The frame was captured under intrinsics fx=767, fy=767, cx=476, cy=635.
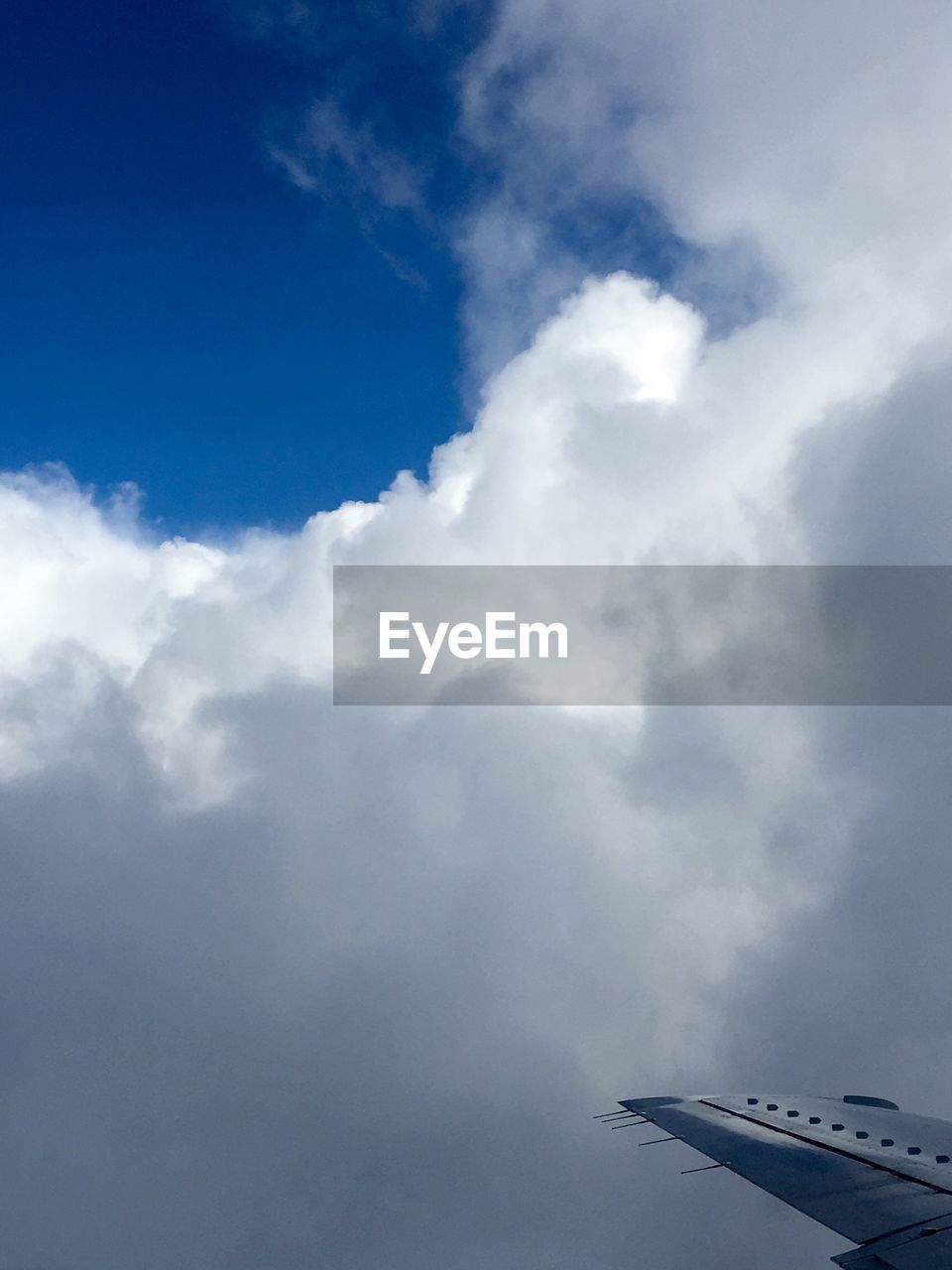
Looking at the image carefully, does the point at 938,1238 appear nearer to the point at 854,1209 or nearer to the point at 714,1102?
the point at 854,1209

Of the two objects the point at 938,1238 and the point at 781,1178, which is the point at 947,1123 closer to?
the point at 781,1178

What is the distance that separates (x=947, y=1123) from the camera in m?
48.5

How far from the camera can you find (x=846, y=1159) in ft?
140

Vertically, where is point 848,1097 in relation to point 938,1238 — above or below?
below

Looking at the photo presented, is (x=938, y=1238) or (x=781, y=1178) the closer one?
(x=938, y=1238)

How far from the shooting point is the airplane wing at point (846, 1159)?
33625 millimetres

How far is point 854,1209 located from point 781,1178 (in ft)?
14.7

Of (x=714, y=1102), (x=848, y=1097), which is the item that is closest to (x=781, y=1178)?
(x=714, y=1102)

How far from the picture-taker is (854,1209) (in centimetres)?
3675

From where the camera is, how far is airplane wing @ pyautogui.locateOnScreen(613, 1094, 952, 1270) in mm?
33625

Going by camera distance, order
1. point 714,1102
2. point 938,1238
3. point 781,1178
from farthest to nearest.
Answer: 1. point 714,1102
2. point 781,1178
3. point 938,1238

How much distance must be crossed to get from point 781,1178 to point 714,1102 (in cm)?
1390

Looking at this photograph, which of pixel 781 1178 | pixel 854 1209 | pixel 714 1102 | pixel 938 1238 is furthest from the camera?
pixel 714 1102

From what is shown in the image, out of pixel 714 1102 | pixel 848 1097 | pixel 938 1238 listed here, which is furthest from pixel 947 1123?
pixel 938 1238
